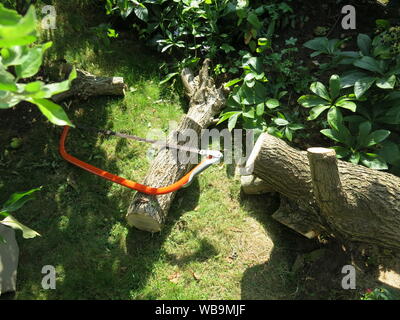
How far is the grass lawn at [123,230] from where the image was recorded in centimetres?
325

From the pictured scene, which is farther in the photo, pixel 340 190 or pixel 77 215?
pixel 77 215

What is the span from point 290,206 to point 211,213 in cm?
74

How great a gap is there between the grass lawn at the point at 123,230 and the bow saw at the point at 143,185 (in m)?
0.11

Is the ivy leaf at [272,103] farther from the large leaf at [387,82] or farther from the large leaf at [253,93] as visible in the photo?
the large leaf at [387,82]

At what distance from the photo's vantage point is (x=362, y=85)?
351 cm

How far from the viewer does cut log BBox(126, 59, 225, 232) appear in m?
3.32

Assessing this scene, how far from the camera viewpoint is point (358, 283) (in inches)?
124

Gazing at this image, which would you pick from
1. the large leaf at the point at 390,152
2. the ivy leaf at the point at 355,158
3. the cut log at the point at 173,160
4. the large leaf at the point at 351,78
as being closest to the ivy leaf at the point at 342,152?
the ivy leaf at the point at 355,158

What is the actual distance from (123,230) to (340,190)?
1.90 m

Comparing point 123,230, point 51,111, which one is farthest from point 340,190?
point 51,111

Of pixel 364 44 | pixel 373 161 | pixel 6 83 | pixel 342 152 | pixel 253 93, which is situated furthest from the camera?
pixel 253 93

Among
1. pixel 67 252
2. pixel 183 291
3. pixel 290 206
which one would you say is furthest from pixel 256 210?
pixel 67 252

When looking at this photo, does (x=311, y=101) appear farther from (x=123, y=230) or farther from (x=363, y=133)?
(x=123, y=230)

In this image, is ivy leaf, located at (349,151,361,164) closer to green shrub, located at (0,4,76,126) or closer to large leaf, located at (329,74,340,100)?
large leaf, located at (329,74,340,100)
